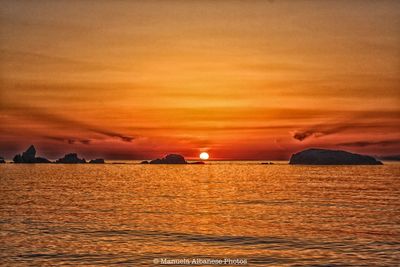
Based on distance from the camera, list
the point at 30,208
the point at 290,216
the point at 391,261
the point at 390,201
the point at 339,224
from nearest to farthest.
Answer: the point at 391,261 → the point at 339,224 → the point at 290,216 → the point at 30,208 → the point at 390,201

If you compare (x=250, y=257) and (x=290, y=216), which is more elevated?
(x=290, y=216)

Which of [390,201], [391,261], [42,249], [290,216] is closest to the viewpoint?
[391,261]

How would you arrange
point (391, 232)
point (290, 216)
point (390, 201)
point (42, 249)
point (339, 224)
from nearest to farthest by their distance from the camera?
point (42, 249) < point (391, 232) < point (339, 224) < point (290, 216) < point (390, 201)

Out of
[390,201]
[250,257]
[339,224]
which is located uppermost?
[390,201]

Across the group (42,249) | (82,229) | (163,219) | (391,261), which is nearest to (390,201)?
(163,219)

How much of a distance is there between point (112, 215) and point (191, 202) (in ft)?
62.4

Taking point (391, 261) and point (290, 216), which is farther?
point (290, 216)

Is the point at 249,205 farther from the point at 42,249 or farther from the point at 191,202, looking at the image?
the point at 42,249

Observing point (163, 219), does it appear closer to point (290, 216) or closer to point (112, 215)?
point (112, 215)

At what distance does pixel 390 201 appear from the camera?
233 ft

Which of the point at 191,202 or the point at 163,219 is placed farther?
the point at 191,202

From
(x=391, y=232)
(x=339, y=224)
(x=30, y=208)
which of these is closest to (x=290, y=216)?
(x=339, y=224)

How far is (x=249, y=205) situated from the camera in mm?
66375

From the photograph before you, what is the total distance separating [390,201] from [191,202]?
28.3 metres
